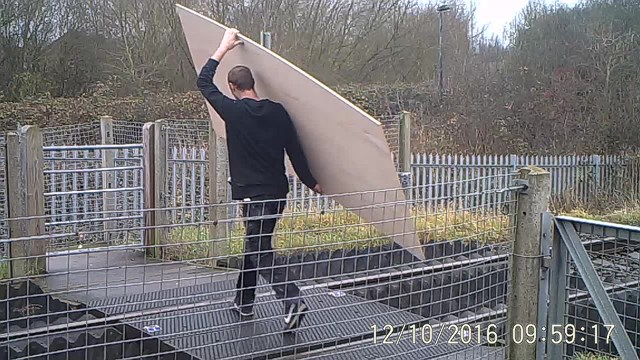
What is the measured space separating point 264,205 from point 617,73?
1296 centimetres

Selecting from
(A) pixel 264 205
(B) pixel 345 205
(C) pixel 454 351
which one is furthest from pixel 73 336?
(C) pixel 454 351

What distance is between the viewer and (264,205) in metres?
4.44

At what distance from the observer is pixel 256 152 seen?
4426 mm

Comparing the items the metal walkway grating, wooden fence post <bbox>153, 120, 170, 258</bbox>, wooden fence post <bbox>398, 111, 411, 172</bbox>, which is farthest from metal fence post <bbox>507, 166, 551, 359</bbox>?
wooden fence post <bbox>398, 111, 411, 172</bbox>

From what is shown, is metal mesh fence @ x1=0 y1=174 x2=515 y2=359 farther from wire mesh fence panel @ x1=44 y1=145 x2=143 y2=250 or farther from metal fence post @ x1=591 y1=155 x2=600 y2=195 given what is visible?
metal fence post @ x1=591 y1=155 x2=600 y2=195

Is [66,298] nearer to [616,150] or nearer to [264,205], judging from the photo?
[264,205]

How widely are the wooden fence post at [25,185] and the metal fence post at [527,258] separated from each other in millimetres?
4487

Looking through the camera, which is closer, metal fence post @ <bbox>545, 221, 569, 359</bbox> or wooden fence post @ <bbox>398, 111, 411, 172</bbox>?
metal fence post @ <bbox>545, 221, 569, 359</bbox>

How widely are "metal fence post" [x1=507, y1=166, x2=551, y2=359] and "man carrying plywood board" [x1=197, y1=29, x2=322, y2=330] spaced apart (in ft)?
4.36

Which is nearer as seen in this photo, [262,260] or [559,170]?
[262,260]

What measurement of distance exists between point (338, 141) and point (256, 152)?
847mm

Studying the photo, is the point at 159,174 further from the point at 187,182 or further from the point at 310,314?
the point at 310,314

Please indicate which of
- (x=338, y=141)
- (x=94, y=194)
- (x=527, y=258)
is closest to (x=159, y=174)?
(x=94, y=194)

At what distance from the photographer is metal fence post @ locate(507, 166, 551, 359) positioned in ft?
11.3
